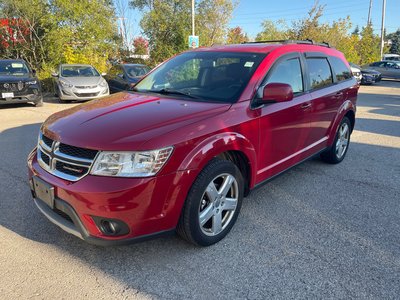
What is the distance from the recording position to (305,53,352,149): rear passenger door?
417 centimetres

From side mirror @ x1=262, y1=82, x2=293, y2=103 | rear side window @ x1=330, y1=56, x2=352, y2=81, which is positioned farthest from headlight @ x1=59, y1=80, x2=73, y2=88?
side mirror @ x1=262, y1=82, x2=293, y2=103

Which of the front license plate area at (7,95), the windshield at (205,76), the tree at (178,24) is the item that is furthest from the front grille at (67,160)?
the tree at (178,24)

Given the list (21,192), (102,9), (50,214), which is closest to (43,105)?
(102,9)

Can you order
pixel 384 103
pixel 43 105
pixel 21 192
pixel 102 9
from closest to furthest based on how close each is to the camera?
pixel 21 192
pixel 43 105
pixel 384 103
pixel 102 9

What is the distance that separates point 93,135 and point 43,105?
1033 centimetres

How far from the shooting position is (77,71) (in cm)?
1283

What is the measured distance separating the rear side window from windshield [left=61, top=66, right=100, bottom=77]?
995 centimetres

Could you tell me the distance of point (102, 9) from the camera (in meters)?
16.8

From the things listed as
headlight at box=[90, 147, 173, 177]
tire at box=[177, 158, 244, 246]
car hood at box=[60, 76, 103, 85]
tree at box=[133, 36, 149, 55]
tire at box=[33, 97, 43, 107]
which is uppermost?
tree at box=[133, 36, 149, 55]

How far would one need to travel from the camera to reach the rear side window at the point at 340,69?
4.89 meters

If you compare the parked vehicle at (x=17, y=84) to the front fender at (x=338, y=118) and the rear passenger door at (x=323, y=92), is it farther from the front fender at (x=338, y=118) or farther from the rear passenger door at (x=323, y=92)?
the front fender at (x=338, y=118)

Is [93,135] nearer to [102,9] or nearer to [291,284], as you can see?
[291,284]

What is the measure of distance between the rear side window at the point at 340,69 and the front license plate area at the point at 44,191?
4063mm

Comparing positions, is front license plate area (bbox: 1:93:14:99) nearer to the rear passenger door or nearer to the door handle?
the rear passenger door
